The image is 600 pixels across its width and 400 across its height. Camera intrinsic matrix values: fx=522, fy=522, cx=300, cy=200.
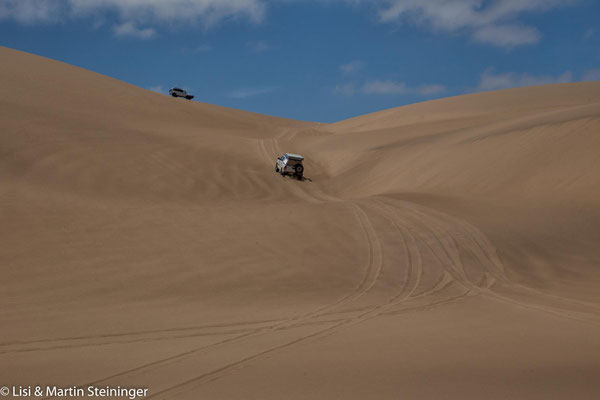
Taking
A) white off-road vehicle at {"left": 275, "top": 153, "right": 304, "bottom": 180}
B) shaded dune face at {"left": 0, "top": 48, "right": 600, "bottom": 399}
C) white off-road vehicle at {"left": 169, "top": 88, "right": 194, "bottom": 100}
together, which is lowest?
shaded dune face at {"left": 0, "top": 48, "right": 600, "bottom": 399}

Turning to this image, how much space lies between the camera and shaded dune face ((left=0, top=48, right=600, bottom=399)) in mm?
5316

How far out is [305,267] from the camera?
34.7ft

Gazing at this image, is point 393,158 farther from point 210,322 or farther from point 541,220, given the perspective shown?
point 210,322

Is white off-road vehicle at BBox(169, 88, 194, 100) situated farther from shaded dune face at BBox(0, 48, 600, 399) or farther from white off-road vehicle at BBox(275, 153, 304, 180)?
white off-road vehicle at BBox(275, 153, 304, 180)

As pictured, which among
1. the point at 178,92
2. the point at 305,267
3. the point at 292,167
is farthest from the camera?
the point at 178,92

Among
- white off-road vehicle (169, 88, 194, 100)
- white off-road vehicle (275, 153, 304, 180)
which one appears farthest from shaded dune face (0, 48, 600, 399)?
white off-road vehicle (169, 88, 194, 100)

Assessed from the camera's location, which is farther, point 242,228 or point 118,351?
point 242,228

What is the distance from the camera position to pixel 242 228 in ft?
42.7

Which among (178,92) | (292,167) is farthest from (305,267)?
(178,92)

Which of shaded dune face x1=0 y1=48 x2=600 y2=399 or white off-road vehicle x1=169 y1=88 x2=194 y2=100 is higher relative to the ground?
white off-road vehicle x1=169 y1=88 x2=194 y2=100

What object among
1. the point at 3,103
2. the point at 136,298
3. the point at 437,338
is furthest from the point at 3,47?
the point at 437,338

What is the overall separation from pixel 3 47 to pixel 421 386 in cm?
6009

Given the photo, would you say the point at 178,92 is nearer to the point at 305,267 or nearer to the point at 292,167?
the point at 292,167

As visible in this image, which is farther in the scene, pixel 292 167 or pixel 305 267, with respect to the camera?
pixel 292 167
